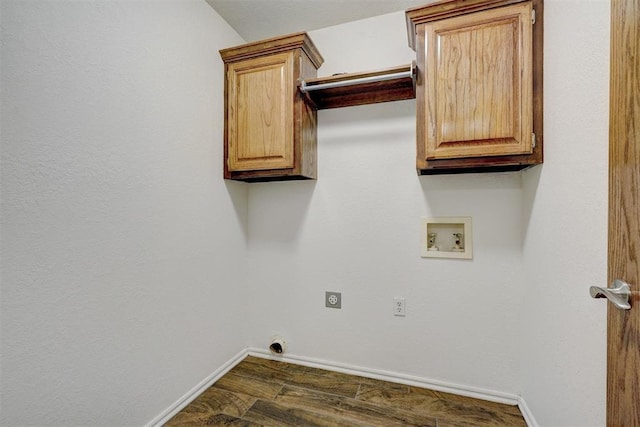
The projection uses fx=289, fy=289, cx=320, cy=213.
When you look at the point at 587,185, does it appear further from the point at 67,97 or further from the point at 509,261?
the point at 67,97

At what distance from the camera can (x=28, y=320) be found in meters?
0.96

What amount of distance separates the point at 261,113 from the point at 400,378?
184cm

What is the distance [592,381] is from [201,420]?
164 cm

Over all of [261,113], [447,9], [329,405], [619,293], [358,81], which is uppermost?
[447,9]

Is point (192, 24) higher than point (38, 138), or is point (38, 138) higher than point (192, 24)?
point (192, 24)

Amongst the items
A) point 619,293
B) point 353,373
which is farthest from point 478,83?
point 353,373

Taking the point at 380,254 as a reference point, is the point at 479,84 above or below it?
above

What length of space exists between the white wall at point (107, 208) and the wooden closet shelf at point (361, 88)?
65cm

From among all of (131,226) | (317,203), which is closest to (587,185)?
(317,203)

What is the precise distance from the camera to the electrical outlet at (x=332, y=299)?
1925 mm

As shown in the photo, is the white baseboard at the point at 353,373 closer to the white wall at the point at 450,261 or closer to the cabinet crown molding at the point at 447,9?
the white wall at the point at 450,261

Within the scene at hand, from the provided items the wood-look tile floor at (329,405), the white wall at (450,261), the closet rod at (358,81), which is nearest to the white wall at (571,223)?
the white wall at (450,261)

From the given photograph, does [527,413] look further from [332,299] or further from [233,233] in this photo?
[233,233]

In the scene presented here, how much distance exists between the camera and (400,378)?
1.78m
